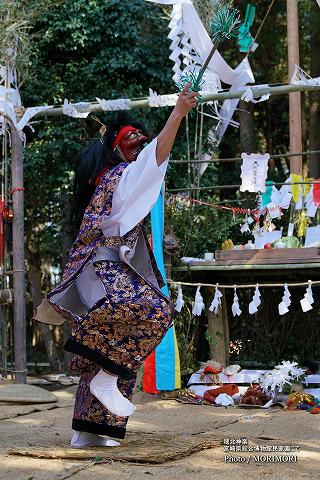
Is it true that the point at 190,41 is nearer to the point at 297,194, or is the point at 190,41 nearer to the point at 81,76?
the point at 297,194

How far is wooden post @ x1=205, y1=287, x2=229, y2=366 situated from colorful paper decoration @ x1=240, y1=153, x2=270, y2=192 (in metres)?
1.12

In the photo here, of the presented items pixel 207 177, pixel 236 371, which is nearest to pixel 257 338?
pixel 236 371

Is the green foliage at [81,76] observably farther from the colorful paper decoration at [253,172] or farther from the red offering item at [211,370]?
the red offering item at [211,370]

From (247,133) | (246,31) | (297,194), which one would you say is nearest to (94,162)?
(297,194)

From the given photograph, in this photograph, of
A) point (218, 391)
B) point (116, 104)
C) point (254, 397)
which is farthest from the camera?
point (116, 104)

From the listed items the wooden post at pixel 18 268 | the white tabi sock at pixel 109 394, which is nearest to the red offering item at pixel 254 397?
the wooden post at pixel 18 268

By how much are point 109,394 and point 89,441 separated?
376mm

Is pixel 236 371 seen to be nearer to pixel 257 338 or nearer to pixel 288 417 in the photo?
pixel 257 338

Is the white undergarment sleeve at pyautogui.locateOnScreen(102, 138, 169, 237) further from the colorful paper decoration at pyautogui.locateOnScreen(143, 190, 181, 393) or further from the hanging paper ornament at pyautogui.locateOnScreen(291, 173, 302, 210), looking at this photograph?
the hanging paper ornament at pyautogui.locateOnScreen(291, 173, 302, 210)

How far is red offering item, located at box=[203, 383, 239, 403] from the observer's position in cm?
718

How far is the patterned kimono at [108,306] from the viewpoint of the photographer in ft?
13.4

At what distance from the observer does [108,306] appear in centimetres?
405

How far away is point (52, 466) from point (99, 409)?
1.97 feet

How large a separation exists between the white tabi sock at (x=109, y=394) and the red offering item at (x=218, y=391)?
312 cm
